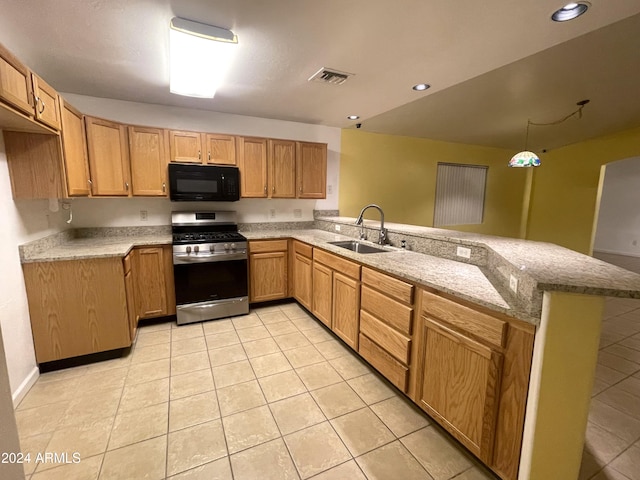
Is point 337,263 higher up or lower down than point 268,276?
higher up

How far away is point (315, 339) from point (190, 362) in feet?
3.70

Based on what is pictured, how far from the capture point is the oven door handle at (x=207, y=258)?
293 cm

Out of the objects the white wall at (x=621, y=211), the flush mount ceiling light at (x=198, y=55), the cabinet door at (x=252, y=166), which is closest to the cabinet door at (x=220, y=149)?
the cabinet door at (x=252, y=166)

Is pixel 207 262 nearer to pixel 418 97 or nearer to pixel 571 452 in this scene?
pixel 418 97

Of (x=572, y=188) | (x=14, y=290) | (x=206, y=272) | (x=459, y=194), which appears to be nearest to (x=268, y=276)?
(x=206, y=272)

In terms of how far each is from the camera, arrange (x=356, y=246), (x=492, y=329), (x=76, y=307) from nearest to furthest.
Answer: (x=492, y=329) < (x=76, y=307) < (x=356, y=246)

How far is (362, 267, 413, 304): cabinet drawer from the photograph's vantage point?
1808mm

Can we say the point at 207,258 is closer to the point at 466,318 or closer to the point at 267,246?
the point at 267,246

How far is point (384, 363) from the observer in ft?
6.74

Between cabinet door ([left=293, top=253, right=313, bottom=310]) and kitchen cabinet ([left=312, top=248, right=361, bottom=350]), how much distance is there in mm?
115

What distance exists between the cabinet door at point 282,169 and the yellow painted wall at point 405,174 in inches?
39.2

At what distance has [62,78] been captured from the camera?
8.11 feet

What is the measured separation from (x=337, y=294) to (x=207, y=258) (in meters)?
1.45

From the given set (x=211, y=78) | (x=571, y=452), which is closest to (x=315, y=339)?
(x=571, y=452)
